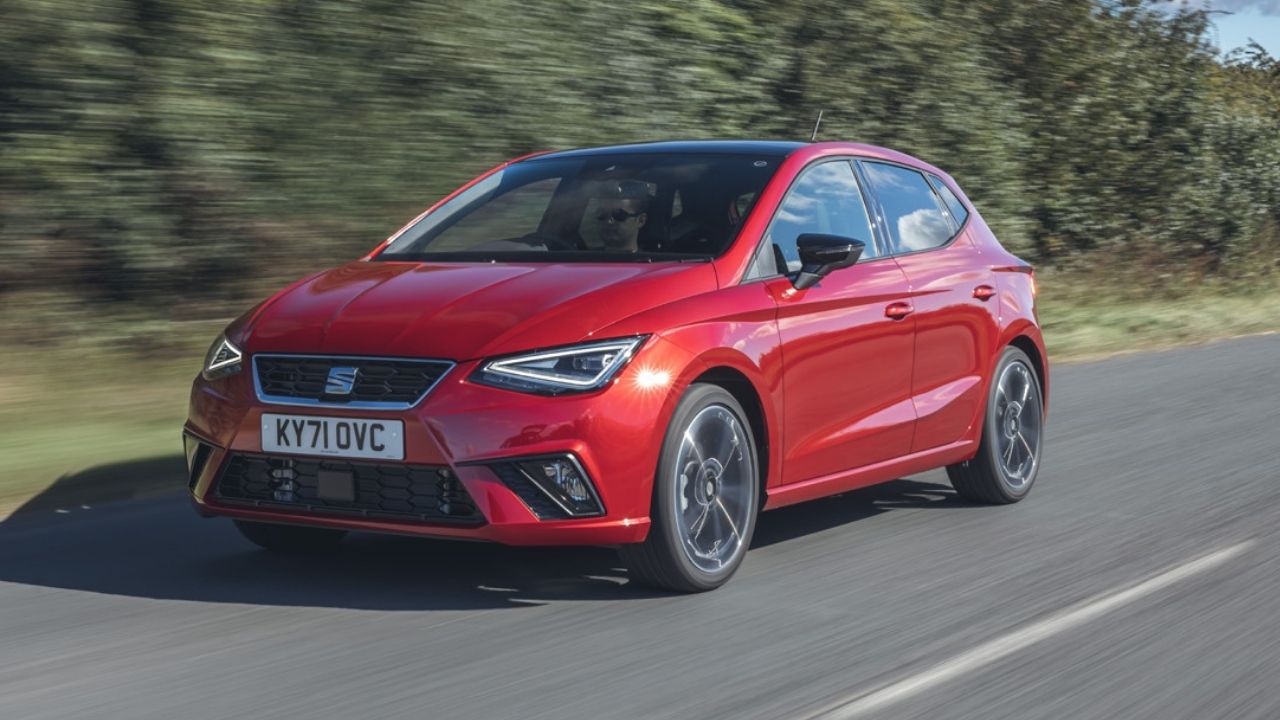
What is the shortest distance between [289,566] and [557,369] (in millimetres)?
1517

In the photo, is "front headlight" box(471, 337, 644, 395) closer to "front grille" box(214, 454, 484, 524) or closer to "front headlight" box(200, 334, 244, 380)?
"front grille" box(214, 454, 484, 524)

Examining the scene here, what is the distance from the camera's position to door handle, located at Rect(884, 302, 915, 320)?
7055mm

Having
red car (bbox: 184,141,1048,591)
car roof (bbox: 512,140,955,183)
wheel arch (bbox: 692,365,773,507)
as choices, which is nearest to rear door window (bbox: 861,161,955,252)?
red car (bbox: 184,141,1048,591)

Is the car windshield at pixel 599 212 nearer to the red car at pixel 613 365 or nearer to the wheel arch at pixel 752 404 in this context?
the red car at pixel 613 365

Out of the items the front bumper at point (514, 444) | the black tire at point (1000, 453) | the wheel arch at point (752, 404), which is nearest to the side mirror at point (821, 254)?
the wheel arch at point (752, 404)

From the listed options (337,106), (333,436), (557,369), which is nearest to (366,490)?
(333,436)

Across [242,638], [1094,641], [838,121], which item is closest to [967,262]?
[1094,641]

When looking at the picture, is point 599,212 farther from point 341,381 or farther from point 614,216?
point 341,381

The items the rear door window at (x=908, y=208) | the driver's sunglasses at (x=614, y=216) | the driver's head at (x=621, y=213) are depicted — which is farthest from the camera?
the rear door window at (x=908, y=208)

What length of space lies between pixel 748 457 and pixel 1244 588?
1.84m

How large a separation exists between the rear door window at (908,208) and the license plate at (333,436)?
2.78 meters

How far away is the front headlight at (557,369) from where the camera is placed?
18.0 ft

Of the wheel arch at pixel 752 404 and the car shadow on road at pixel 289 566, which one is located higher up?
the wheel arch at pixel 752 404

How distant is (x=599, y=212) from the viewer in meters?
6.77
